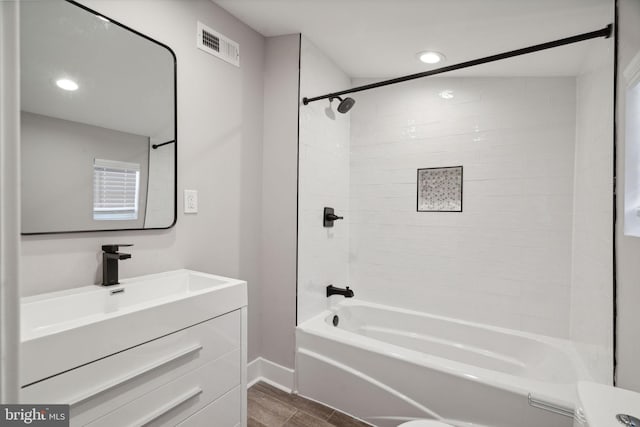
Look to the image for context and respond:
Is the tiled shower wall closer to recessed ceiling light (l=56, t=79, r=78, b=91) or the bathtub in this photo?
the bathtub

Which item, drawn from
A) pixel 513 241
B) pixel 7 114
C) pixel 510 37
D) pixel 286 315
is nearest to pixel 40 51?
pixel 7 114

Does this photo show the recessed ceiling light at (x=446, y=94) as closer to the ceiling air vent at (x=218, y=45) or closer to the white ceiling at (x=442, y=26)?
the white ceiling at (x=442, y=26)

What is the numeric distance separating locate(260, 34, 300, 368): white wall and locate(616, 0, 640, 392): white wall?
1660mm

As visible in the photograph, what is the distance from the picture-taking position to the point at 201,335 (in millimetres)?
1318

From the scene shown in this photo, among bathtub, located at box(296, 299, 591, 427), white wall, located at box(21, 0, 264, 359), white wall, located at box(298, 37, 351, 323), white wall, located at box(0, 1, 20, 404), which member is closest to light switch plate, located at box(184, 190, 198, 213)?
white wall, located at box(21, 0, 264, 359)

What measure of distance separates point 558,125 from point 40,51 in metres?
2.89

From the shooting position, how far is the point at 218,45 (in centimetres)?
193

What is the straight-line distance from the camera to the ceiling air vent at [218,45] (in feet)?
6.02

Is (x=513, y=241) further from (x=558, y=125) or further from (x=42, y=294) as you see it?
(x=42, y=294)

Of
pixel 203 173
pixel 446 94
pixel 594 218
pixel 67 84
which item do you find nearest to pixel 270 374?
pixel 203 173

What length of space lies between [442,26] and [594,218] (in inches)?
54.7

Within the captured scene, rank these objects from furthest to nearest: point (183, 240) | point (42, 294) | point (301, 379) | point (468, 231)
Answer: point (468, 231), point (301, 379), point (183, 240), point (42, 294)

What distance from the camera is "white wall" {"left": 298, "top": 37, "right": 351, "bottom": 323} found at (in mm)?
2250

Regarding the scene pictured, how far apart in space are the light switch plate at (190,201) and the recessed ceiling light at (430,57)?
1842 millimetres
